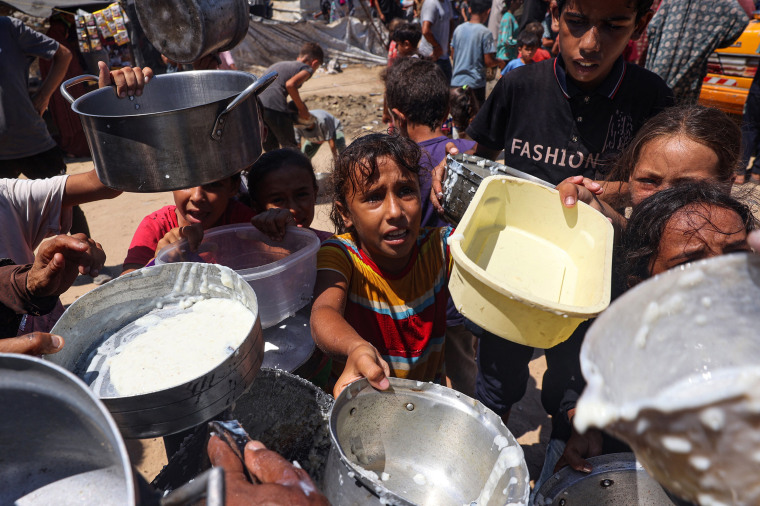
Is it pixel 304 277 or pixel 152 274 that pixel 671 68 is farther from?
pixel 152 274

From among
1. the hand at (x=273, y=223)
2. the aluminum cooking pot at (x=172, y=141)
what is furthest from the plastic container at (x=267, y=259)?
the aluminum cooking pot at (x=172, y=141)

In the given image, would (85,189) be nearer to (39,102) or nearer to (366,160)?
(366,160)

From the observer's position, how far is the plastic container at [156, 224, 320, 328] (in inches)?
55.7

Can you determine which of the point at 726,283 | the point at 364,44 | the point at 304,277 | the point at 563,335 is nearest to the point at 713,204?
the point at 563,335

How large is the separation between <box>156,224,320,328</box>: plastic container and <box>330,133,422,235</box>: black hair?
9.9 inches

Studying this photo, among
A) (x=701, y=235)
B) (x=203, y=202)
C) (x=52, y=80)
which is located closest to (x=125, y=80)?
(x=203, y=202)

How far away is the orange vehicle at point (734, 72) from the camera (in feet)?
17.9

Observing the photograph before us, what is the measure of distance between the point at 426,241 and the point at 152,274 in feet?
3.41

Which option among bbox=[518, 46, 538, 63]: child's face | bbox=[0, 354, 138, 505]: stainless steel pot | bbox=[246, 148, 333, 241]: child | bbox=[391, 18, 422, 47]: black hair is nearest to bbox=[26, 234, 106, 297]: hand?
bbox=[0, 354, 138, 505]: stainless steel pot

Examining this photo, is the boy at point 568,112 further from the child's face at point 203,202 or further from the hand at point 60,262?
the hand at point 60,262

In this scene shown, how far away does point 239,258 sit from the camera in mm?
1840

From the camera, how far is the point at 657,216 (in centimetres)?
148

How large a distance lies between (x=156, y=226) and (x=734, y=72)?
21.8 ft

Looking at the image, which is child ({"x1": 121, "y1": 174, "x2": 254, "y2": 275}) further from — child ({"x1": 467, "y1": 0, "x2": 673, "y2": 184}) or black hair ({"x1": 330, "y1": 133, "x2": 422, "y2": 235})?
child ({"x1": 467, "y1": 0, "x2": 673, "y2": 184})
